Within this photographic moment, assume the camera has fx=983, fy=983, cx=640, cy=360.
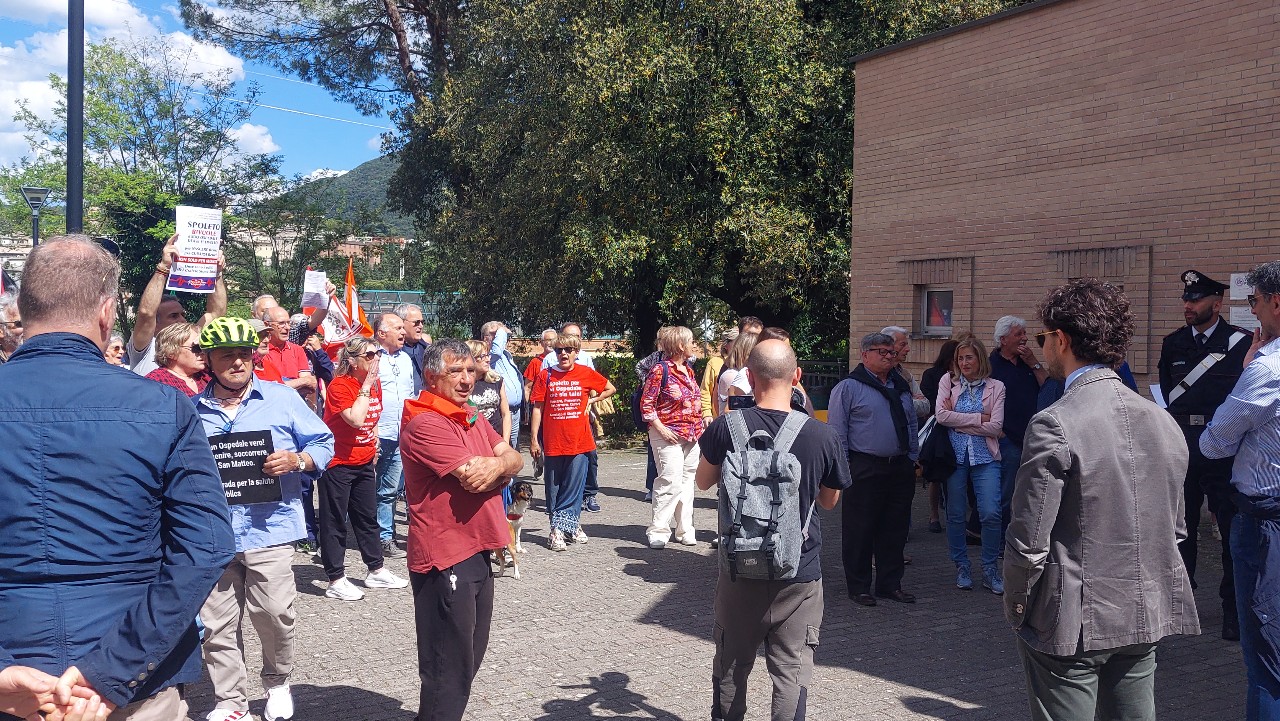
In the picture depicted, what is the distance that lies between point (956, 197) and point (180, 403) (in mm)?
11224

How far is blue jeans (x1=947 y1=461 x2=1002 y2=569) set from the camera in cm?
749

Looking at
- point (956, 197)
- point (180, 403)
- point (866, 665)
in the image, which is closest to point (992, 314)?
point (956, 197)

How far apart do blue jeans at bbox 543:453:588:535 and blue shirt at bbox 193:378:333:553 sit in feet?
14.1

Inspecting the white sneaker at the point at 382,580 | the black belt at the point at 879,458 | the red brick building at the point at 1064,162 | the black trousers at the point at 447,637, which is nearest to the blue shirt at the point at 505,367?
the white sneaker at the point at 382,580

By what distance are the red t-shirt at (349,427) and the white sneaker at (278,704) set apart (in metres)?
2.48

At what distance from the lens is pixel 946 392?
25.4ft

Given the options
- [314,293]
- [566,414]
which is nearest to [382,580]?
[566,414]

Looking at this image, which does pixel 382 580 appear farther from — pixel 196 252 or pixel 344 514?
pixel 196 252

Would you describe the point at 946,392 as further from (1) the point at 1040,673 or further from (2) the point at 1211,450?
(1) the point at 1040,673

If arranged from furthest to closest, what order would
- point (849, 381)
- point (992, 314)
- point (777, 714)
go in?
point (992, 314), point (849, 381), point (777, 714)

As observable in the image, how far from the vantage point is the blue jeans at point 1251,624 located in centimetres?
381

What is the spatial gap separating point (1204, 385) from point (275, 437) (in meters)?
5.74

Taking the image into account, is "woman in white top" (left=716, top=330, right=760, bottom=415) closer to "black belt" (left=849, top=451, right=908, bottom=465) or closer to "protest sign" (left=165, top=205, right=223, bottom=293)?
"black belt" (left=849, top=451, right=908, bottom=465)

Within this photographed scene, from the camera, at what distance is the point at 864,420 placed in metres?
7.32
